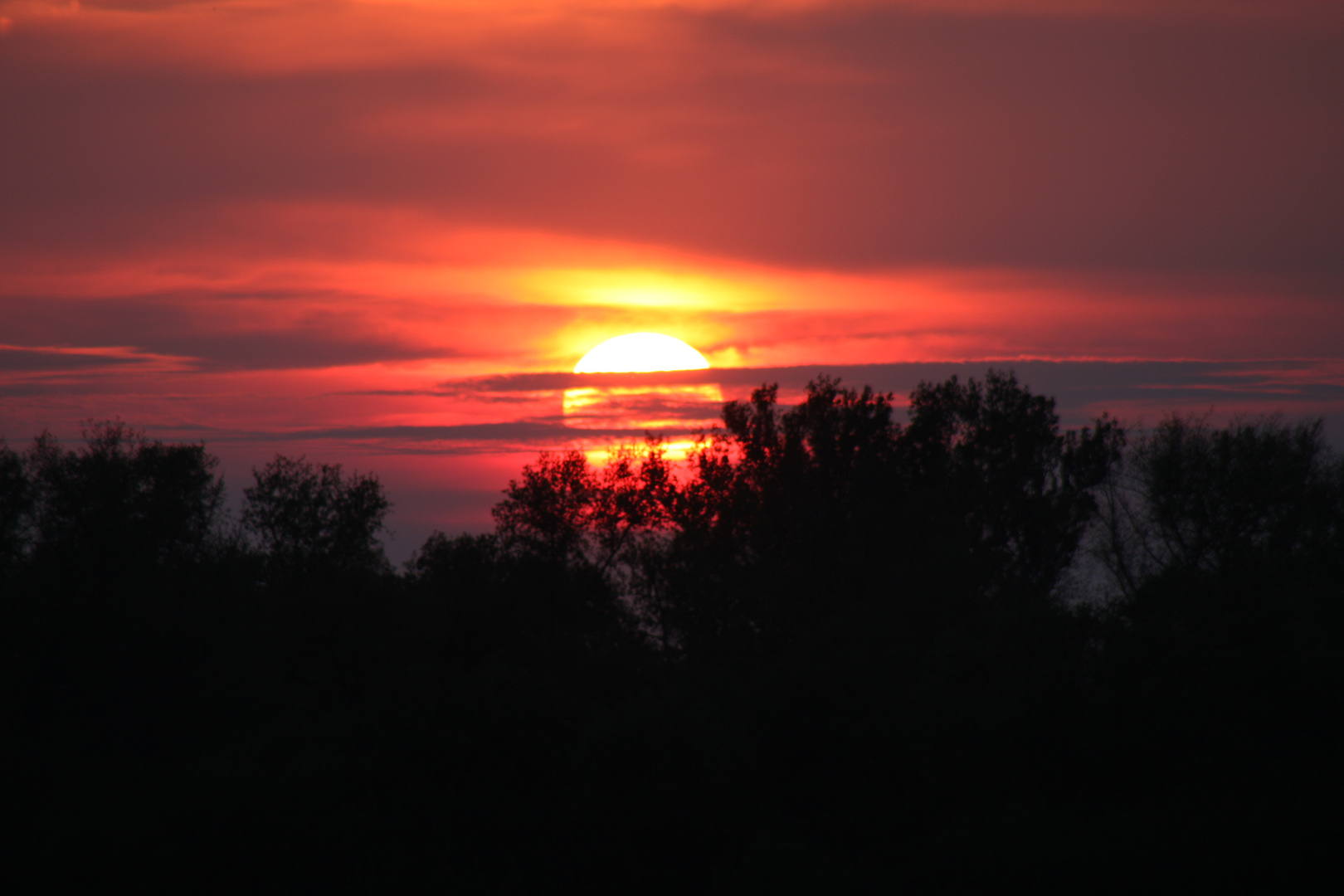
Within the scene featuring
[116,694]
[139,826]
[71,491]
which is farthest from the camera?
[71,491]

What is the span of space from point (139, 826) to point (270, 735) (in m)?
6.11

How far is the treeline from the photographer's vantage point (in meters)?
43.8

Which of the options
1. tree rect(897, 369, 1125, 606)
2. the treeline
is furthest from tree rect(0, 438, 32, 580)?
tree rect(897, 369, 1125, 606)

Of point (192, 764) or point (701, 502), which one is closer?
point (192, 764)

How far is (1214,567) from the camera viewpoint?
62.4 m

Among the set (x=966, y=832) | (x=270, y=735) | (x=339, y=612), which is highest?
(x=339, y=612)

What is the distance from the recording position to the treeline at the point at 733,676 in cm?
4381

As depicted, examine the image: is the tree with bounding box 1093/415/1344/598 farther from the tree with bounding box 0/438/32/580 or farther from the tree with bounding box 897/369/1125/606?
the tree with bounding box 0/438/32/580

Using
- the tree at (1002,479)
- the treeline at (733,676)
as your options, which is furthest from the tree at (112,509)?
the tree at (1002,479)

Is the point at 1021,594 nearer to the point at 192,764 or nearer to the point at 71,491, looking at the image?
the point at 192,764

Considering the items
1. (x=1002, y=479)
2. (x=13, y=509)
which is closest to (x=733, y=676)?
(x=1002, y=479)

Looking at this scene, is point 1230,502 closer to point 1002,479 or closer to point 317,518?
point 1002,479

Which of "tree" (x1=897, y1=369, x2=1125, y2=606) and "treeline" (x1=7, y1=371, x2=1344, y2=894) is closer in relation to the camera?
"treeline" (x1=7, y1=371, x2=1344, y2=894)

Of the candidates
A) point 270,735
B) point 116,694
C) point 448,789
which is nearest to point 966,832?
point 448,789
